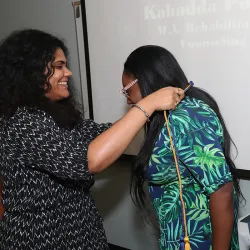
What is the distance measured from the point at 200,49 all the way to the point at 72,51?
97cm

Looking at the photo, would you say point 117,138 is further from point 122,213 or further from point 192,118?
point 122,213

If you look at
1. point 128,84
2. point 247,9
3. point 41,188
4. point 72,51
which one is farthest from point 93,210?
point 72,51

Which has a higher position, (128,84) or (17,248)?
(128,84)

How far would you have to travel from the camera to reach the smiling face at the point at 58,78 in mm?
1185

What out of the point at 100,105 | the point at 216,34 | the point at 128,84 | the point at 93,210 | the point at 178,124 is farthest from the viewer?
the point at 100,105

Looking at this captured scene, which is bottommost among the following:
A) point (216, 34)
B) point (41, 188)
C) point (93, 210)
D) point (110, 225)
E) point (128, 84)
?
point (110, 225)

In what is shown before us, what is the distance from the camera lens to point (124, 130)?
3.23 feet

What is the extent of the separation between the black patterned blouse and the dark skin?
403 mm

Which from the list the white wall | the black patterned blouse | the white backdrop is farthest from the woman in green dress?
the white wall

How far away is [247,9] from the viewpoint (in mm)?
1382

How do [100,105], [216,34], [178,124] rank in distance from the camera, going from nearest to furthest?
1. [178,124]
2. [216,34]
3. [100,105]

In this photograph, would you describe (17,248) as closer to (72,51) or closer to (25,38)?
(25,38)

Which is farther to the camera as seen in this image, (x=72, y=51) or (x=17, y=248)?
(x=72, y=51)

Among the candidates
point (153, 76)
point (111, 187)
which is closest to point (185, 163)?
point (153, 76)
